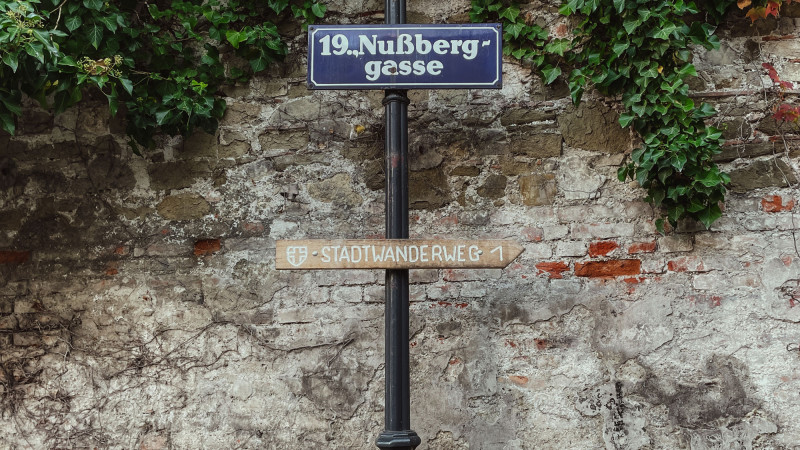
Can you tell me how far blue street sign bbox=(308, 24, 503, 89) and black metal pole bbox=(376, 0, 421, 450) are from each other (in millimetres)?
109

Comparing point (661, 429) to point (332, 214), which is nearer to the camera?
point (661, 429)

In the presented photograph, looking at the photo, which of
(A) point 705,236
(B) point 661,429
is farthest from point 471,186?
(B) point 661,429

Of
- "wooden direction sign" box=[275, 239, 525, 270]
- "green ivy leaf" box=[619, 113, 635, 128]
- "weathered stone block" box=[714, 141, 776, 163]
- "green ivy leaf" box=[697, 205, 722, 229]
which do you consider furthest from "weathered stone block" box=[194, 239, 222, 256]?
"weathered stone block" box=[714, 141, 776, 163]

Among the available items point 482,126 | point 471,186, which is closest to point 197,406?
point 471,186

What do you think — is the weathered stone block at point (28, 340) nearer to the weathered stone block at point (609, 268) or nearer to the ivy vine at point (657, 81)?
the weathered stone block at point (609, 268)

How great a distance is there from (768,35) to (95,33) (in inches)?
117

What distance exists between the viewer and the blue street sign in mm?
2705

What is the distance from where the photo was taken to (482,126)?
3.35 metres

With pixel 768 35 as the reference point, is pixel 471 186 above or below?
below

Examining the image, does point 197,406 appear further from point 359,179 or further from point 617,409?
point 617,409

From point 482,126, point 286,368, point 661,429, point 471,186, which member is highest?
point 482,126

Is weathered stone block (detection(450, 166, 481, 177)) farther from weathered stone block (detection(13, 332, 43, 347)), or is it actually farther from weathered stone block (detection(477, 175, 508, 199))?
weathered stone block (detection(13, 332, 43, 347))

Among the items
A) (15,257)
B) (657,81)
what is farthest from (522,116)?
(15,257)

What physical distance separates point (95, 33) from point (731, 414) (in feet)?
10.4
